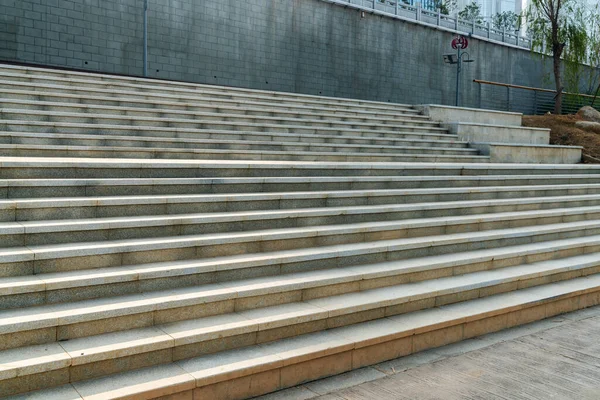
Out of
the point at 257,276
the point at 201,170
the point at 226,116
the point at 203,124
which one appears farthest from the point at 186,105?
the point at 257,276

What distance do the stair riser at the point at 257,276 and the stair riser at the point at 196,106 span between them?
13.6 ft

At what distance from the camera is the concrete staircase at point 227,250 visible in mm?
3852

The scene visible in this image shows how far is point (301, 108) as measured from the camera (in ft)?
35.4

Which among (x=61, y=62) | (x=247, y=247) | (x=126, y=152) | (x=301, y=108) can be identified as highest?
(x=61, y=62)

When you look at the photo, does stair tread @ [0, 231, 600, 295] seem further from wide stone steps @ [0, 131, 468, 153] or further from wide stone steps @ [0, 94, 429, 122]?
wide stone steps @ [0, 94, 429, 122]

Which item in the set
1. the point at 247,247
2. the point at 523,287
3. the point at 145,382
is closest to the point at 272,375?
the point at 145,382

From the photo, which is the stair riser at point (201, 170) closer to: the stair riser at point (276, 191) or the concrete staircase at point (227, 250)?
the concrete staircase at point (227, 250)

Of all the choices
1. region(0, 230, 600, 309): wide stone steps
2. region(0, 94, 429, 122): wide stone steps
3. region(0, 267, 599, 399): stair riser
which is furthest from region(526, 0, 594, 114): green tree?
region(0, 267, 599, 399): stair riser

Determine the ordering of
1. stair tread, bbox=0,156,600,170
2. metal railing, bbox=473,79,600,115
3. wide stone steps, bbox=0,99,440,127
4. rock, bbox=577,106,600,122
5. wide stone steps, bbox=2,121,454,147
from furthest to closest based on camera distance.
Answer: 1. metal railing, bbox=473,79,600,115
2. rock, bbox=577,106,600,122
3. wide stone steps, bbox=0,99,440,127
4. wide stone steps, bbox=2,121,454,147
5. stair tread, bbox=0,156,600,170

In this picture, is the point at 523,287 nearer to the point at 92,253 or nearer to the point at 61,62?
the point at 92,253

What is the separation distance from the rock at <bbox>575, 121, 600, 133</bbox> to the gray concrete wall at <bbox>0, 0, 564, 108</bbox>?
5237mm

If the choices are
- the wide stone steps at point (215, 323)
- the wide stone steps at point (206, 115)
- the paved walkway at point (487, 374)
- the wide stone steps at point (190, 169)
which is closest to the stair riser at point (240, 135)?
the wide stone steps at point (206, 115)

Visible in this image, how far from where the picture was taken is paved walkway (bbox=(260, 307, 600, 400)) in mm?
4137

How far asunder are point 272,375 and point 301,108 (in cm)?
733
